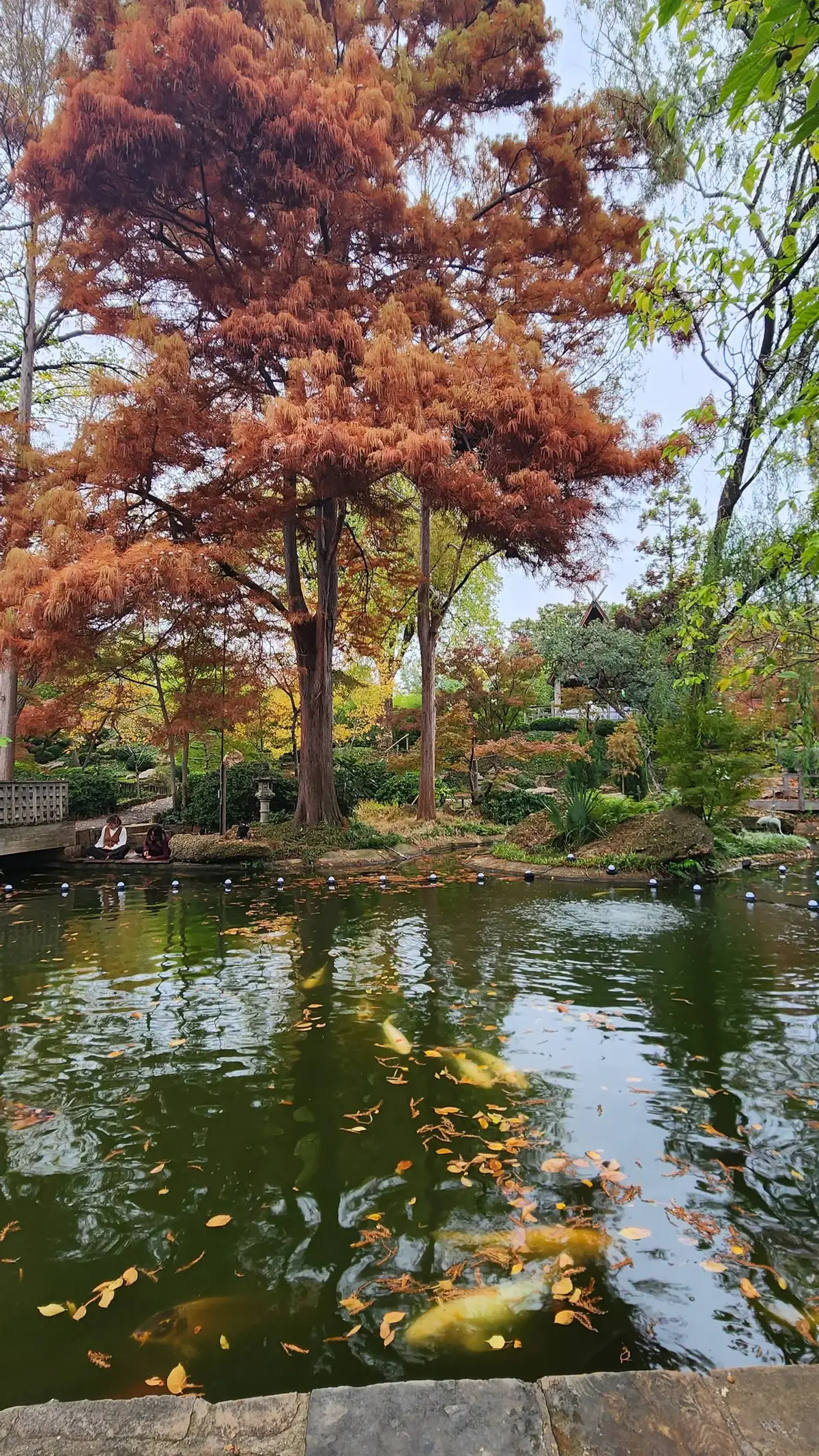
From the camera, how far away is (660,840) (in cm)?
1102

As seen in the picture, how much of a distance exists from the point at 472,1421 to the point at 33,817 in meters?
13.8

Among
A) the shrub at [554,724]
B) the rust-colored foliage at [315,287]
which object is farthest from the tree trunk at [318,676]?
the shrub at [554,724]

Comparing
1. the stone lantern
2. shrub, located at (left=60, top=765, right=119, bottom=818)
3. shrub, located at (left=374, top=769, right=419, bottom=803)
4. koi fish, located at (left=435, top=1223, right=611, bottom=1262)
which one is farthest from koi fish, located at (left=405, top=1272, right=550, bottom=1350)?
shrub, located at (left=60, top=765, right=119, bottom=818)

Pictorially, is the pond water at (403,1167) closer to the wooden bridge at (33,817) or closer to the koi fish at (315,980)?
the koi fish at (315,980)

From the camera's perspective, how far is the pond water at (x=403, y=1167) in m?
2.21

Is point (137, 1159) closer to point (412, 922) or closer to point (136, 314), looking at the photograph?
point (412, 922)

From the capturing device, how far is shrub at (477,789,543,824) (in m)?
16.2

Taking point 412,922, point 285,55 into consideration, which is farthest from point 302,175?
point 412,922

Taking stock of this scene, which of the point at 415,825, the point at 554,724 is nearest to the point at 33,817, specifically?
the point at 415,825

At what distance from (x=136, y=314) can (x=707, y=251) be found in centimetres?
959

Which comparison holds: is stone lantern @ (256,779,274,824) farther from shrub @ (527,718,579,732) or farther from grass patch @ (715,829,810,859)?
shrub @ (527,718,579,732)

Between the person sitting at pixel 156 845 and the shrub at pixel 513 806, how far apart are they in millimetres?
7285

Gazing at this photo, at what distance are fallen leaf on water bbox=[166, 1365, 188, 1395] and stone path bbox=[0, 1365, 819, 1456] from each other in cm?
39

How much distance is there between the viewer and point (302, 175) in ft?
33.8
